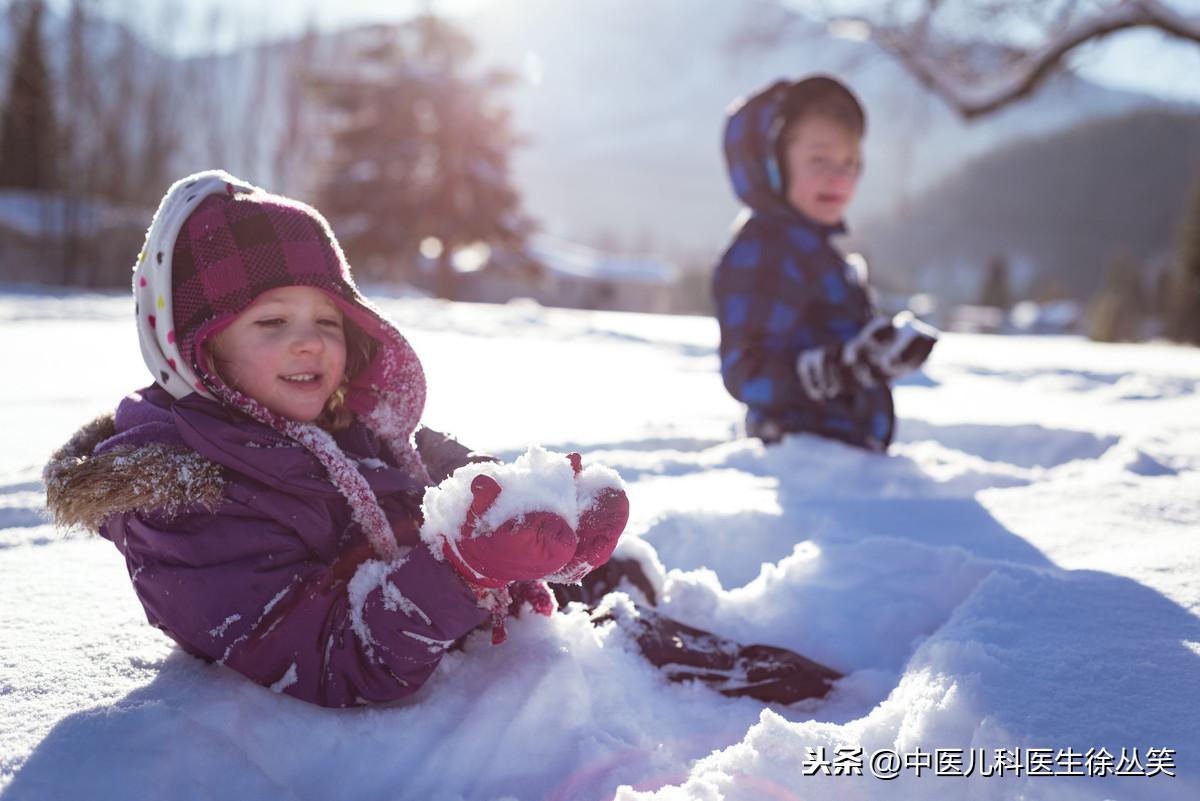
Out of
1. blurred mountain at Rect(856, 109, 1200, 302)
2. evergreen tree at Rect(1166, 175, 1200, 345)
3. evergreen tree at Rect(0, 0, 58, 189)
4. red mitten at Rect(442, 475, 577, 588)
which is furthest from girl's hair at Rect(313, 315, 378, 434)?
blurred mountain at Rect(856, 109, 1200, 302)

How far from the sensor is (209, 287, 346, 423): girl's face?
132 centimetres

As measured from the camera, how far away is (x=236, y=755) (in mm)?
1061

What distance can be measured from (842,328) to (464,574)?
193 centimetres

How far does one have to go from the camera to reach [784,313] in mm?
2672

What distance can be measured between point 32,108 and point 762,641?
1924 cm

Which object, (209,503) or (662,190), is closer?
(209,503)

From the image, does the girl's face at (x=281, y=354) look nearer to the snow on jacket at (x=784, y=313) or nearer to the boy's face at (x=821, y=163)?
the snow on jacket at (x=784, y=313)

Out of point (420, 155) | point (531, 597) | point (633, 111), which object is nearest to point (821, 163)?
point (531, 597)

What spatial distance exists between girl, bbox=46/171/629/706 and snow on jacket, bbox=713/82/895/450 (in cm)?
142

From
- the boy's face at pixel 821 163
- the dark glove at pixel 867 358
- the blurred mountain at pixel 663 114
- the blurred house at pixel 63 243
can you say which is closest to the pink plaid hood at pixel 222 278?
the dark glove at pixel 867 358

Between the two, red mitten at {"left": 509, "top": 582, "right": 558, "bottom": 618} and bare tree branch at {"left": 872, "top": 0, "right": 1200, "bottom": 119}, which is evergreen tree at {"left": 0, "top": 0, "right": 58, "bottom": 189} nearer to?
bare tree branch at {"left": 872, "top": 0, "right": 1200, "bottom": 119}

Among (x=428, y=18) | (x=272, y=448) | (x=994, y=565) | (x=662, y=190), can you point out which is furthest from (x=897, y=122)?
(x=662, y=190)

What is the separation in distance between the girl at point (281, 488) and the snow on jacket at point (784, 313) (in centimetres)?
142

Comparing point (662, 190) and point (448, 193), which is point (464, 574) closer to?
point (448, 193)
